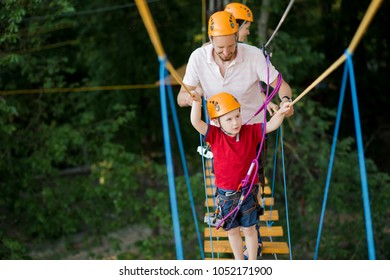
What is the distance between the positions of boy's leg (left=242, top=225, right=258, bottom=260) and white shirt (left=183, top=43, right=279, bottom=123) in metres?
0.42

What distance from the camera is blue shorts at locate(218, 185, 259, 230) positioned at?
6.57 feet

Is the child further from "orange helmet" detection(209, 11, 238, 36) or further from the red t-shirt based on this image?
"orange helmet" detection(209, 11, 238, 36)

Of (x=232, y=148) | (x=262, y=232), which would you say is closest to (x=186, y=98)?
(x=232, y=148)

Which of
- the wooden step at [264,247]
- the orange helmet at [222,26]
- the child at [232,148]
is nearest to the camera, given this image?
the orange helmet at [222,26]

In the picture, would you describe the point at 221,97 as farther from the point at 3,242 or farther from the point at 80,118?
the point at 80,118

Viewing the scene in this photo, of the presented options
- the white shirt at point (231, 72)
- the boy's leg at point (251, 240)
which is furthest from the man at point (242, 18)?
the boy's leg at point (251, 240)

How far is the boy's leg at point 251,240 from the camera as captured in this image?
80.7 inches

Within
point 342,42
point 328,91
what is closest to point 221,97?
point 342,42

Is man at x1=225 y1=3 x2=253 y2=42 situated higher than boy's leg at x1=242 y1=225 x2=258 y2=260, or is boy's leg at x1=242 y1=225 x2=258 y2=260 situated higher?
man at x1=225 y1=3 x2=253 y2=42

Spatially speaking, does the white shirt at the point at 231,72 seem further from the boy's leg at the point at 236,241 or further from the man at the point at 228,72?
the boy's leg at the point at 236,241

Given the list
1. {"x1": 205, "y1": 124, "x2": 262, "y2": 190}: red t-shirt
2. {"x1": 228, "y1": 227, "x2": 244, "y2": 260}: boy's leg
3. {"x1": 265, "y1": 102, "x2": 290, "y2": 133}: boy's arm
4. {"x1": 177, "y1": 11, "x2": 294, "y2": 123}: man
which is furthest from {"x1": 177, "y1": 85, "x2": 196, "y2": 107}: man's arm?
{"x1": 228, "y1": 227, "x2": 244, "y2": 260}: boy's leg

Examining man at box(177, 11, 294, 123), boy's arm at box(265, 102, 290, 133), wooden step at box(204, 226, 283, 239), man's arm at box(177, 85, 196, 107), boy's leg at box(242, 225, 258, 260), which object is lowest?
wooden step at box(204, 226, 283, 239)

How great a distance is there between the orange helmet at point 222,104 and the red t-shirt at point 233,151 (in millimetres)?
87
